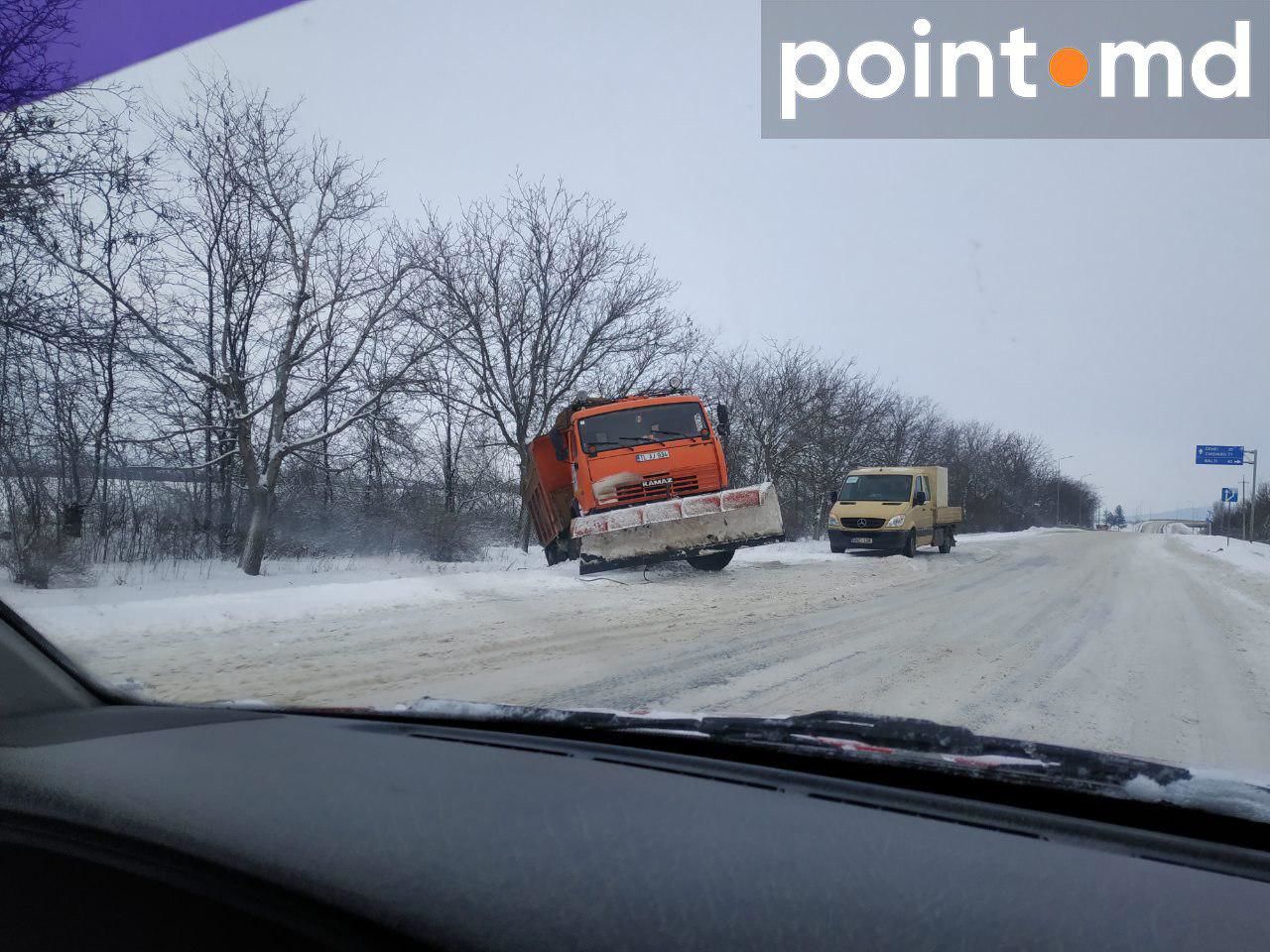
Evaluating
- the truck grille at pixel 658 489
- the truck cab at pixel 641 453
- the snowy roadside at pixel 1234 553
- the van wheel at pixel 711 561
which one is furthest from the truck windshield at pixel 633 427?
the snowy roadside at pixel 1234 553

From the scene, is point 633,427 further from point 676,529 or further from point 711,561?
point 711,561

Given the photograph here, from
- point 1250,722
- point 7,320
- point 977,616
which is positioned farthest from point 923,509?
point 7,320

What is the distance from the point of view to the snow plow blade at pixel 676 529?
39.8ft

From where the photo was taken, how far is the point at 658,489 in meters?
13.2

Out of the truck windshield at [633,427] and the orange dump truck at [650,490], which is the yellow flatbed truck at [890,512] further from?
the truck windshield at [633,427]

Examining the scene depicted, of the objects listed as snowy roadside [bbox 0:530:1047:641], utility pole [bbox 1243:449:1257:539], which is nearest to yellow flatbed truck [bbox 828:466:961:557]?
snowy roadside [bbox 0:530:1047:641]

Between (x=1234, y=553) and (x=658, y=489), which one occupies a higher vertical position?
(x=658, y=489)

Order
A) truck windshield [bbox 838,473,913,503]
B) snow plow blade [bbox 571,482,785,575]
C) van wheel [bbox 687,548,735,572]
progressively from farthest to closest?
truck windshield [bbox 838,473,913,503]
van wheel [bbox 687,548,735,572]
snow plow blade [bbox 571,482,785,575]

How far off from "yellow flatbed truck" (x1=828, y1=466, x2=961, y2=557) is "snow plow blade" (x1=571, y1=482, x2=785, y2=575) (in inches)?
217

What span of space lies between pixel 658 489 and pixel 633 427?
3.57ft

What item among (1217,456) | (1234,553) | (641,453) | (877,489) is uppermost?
(641,453)

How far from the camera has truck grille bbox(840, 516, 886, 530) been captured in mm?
17453

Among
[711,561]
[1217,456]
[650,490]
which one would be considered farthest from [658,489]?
[1217,456]

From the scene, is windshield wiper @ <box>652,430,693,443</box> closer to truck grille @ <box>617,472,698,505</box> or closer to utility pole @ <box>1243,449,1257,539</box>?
truck grille @ <box>617,472,698,505</box>
